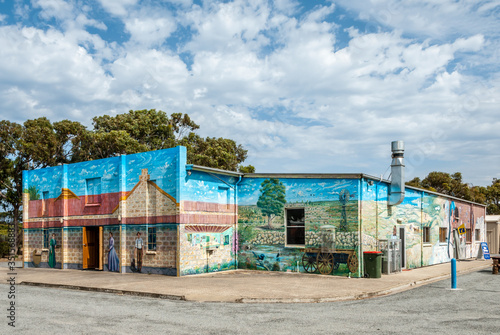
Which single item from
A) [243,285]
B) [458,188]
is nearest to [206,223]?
[243,285]

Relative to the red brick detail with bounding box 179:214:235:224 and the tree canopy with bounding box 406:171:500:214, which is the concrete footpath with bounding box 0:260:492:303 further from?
the tree canopy with bounding box 406:171:500:214

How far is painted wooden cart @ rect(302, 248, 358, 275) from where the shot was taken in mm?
18953

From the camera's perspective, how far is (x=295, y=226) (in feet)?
67.1

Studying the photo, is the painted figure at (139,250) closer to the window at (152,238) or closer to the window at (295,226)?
the window at (152,238)

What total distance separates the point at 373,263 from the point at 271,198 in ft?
17.0

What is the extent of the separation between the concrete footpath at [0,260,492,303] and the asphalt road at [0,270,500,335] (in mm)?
672

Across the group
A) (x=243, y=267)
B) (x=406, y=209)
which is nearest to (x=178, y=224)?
(x=243, y=267)

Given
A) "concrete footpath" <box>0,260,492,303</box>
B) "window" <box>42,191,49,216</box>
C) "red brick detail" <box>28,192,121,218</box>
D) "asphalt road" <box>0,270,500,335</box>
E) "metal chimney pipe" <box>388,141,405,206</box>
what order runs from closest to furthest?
"asphalt road" <box>0,270,500,335</box>
"concrete footpath" <box>0,260,492,303</box>
"metal chimney pipe" <box>388,141,405,206</box>
"red brick detail" <box>28,192,121,218</box>
"window" <box>42,191,49,216</box>

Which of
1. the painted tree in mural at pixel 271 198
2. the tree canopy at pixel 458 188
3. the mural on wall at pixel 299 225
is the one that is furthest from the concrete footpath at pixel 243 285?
the tree canopy at pixel 458 188

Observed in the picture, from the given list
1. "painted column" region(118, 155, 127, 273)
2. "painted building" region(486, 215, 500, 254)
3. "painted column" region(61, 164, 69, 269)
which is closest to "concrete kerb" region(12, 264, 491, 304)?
"painted column" region(118, 155, 127, 273)

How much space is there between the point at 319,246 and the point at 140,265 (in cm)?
766

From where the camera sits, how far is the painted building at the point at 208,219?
19.3m

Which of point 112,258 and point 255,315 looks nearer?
point 255,315

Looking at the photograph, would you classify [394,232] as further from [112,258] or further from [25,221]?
[25,221]
